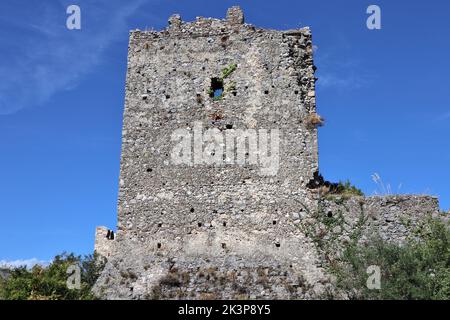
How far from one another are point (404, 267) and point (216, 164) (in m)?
6.53

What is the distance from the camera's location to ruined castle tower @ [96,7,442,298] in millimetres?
15438

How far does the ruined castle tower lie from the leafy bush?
3.36 feet

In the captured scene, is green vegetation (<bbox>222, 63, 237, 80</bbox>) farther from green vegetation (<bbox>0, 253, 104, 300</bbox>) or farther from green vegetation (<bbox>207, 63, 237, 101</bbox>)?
green vegetation (<bbox>0, 253, 104, 300</bbox>)

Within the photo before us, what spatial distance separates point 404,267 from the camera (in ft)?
47.0

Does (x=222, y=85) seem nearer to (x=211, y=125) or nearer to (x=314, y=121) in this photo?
(x=211, y=125)

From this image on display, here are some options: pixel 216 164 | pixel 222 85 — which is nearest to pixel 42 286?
pixel 216 164

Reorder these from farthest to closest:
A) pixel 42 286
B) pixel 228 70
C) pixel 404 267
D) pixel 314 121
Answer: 1. pixel 228 70
2. pixel 314 121
3. pixel 42 286
4. pixel 404 267

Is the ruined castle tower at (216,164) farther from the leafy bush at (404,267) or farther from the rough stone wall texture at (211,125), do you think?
the leafy bush at (404,267)

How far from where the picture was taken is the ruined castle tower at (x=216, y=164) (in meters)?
15.4

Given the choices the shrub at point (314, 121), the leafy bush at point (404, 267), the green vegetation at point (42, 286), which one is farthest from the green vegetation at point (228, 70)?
the green vegetation at point (42, 286)

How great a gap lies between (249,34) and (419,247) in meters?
9.00

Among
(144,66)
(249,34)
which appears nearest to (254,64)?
(249,34)

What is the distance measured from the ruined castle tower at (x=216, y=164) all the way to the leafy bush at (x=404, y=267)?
1.03 metres

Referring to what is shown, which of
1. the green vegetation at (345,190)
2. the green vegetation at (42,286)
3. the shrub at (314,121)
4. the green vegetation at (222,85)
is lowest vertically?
the green vegetation at (42,286)
